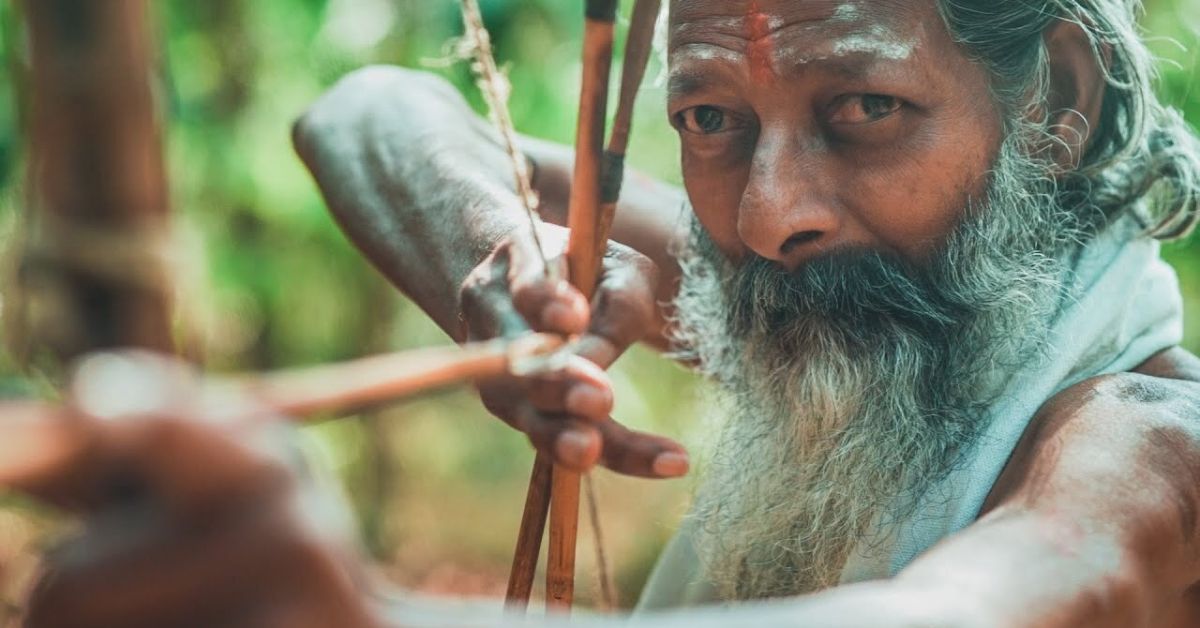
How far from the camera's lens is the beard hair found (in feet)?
4.78

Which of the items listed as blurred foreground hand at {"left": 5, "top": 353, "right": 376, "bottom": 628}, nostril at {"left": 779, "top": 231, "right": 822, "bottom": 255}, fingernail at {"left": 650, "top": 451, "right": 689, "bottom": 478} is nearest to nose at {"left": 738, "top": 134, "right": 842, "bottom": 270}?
nostril at {"left": 779, "top": 231, "right": 822, "bottom": 255}

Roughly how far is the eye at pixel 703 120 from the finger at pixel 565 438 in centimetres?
65

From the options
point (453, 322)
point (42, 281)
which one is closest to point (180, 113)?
point (453, 322)

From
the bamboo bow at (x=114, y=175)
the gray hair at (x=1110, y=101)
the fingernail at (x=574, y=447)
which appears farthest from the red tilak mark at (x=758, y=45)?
the bamboo bow at (x=114, y=175)

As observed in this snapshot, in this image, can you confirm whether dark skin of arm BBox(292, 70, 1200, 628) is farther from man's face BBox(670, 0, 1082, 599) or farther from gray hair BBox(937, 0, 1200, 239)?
gray hair BBox(937, 0, 1200, 239)

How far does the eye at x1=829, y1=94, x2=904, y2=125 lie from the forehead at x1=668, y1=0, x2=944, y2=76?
51mm

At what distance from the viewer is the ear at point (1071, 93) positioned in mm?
1561

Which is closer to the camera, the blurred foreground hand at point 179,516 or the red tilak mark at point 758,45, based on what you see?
the blurred foreground hand at point 179,516

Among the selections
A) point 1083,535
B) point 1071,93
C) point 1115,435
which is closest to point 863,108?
point 1071,93

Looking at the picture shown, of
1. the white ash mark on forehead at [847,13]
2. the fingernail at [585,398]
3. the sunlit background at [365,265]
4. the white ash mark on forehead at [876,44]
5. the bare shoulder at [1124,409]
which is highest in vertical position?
the white ash mark on forehead at [847,13]

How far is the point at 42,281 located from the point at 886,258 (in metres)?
1.04

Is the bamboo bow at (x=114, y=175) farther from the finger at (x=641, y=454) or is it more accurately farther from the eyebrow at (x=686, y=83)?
the eyebrow at (x=686, y=83)

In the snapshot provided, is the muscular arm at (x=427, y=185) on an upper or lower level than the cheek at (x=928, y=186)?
lower

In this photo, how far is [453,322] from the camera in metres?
1.56
